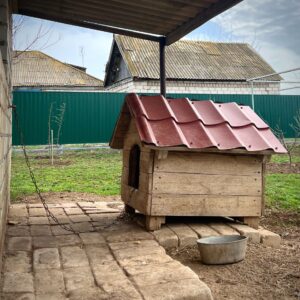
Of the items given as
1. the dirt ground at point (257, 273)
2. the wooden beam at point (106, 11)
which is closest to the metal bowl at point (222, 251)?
the dirt ground at point (257, 273)

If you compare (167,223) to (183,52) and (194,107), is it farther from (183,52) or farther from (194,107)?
(183,52)

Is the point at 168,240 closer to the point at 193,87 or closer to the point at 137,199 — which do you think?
the point at 137,199

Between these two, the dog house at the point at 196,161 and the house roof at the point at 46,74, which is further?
the house roof at the point at 46,74

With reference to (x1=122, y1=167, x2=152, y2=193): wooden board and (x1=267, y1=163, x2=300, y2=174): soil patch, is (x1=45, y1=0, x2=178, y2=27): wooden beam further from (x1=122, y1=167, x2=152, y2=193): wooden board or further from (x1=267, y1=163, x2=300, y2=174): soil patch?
(x1=267, y1=163, x2=300, y2=174): soil patch

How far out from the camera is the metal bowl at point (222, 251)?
3594 mm

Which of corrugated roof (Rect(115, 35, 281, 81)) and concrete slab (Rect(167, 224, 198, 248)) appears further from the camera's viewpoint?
corrugated roof (Rect(115, 35, 281, 81))

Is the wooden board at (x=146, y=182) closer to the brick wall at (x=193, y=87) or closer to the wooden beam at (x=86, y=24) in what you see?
the wooden beam at (x=86, y=24)

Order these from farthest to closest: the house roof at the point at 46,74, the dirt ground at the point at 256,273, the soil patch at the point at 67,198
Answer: the house roof at the point at 46,74
the soil patch at the point at 67,198
the dirt ground at the point at 256,273

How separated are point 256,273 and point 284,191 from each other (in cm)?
427

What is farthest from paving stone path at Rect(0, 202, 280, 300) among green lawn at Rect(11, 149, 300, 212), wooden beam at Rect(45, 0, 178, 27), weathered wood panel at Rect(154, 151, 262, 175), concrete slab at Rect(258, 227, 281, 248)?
wooden beam at Rect(45, 0, 178, 27)

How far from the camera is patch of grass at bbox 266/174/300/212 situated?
21.2 feet

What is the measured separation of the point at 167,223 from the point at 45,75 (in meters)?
27.3

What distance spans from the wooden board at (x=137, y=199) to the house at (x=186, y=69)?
594 inches

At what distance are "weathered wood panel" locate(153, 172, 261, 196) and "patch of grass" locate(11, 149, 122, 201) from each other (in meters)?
3.27
